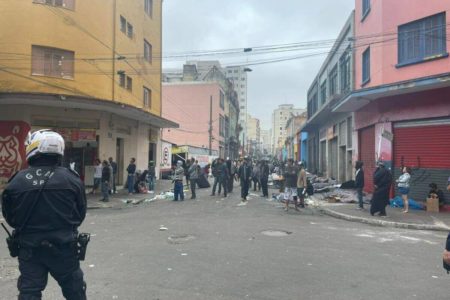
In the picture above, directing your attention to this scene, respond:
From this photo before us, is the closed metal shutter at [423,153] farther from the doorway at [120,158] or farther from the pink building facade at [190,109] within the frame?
the pink building facade at [190,109]

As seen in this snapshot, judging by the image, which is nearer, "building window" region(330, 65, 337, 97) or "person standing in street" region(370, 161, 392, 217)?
"person standing in street" region(370, 161, 392, 217)

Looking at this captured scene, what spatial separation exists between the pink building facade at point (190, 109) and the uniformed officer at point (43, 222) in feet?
167

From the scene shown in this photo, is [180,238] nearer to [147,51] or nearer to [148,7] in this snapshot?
[147,51]

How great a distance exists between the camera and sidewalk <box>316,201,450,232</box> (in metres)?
11.9

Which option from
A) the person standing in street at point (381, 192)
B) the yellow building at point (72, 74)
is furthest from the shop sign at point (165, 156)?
the person standing in street at point (381, 192)

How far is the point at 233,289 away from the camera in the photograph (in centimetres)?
556

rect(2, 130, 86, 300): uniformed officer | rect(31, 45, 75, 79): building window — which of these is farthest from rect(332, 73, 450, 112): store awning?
rect(2, 130, 86, 300): uniformed officer

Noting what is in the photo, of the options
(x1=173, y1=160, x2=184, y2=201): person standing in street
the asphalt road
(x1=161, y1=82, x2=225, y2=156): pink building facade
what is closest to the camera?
the asphalt road

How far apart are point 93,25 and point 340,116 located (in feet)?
49.9

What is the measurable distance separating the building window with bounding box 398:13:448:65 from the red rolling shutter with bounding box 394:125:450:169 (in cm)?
264

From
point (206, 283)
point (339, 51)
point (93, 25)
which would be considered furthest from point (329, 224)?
point (339, 51)

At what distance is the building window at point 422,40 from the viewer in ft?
50.2

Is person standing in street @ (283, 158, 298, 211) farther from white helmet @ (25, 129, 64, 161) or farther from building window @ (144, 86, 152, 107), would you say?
building window @ (144, 86, 152, 107)

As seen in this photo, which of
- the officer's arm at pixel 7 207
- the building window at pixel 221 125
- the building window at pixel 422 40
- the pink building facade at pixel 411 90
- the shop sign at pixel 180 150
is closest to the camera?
the officer's arm at pixel 7 207
